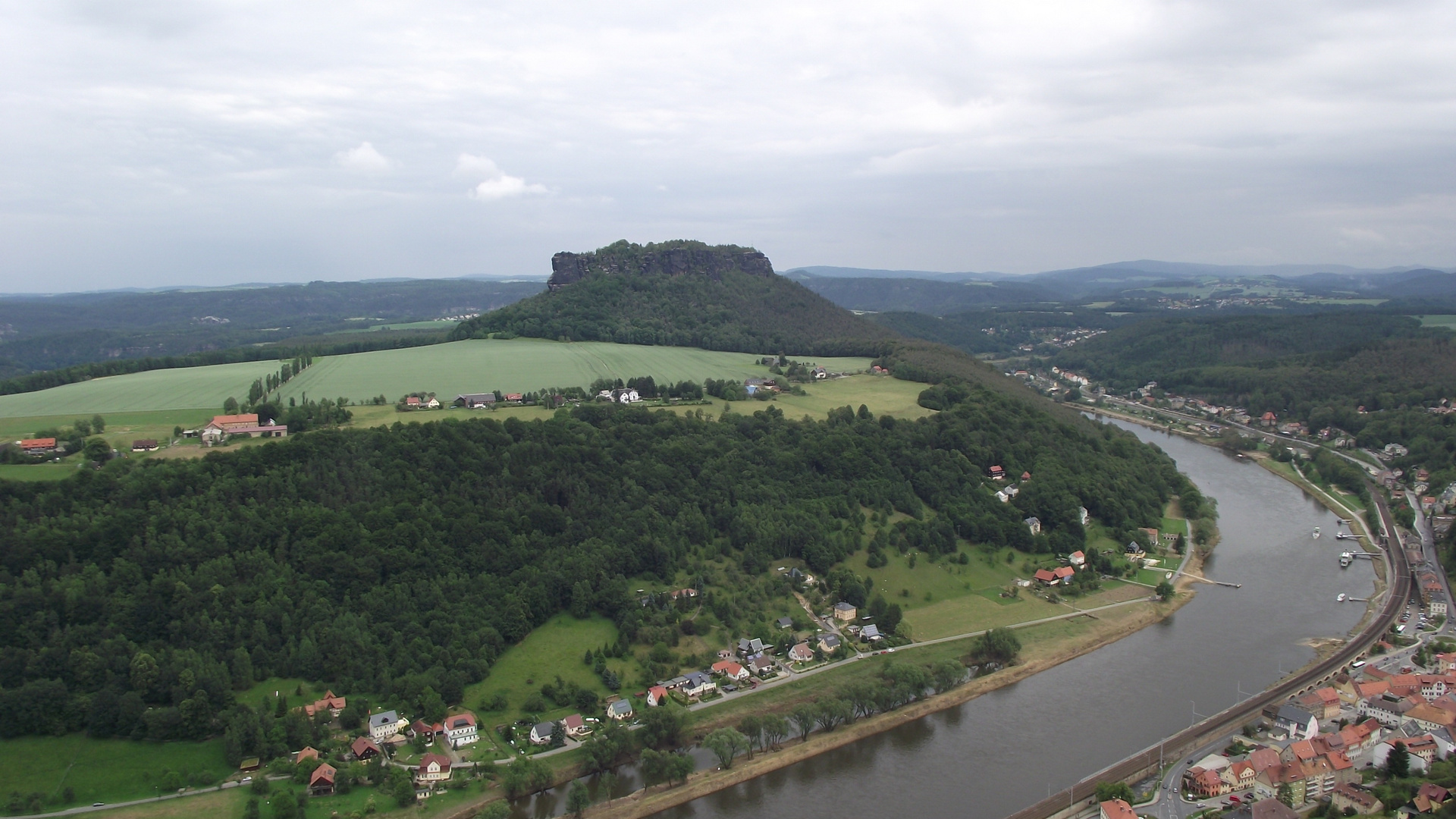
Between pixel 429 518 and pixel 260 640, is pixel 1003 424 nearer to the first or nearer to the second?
pixel 429 518

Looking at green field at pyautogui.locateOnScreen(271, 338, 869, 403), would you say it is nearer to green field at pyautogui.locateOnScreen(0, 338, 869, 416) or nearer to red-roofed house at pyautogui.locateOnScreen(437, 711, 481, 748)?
green field at pyautogui.locateOnScreen(0, 338, 869, 416)

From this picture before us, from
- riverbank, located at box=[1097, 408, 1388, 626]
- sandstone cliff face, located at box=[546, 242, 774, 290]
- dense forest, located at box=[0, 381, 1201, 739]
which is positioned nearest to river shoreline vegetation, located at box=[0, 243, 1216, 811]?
dense forest, located at box=[0, 381, 1201, 739]

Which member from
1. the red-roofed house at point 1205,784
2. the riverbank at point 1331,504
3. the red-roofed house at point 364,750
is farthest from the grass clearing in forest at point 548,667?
the riverbank at point 1331,504

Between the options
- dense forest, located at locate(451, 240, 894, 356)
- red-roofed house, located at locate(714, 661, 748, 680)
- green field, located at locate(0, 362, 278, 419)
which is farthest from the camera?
dense forest, located at locate(451, 240, 894, 356)

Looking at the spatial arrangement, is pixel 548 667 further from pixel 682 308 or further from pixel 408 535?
pixel 682 308

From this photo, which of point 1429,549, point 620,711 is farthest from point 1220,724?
point 1429,549

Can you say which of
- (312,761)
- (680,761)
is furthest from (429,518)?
(680,761)
